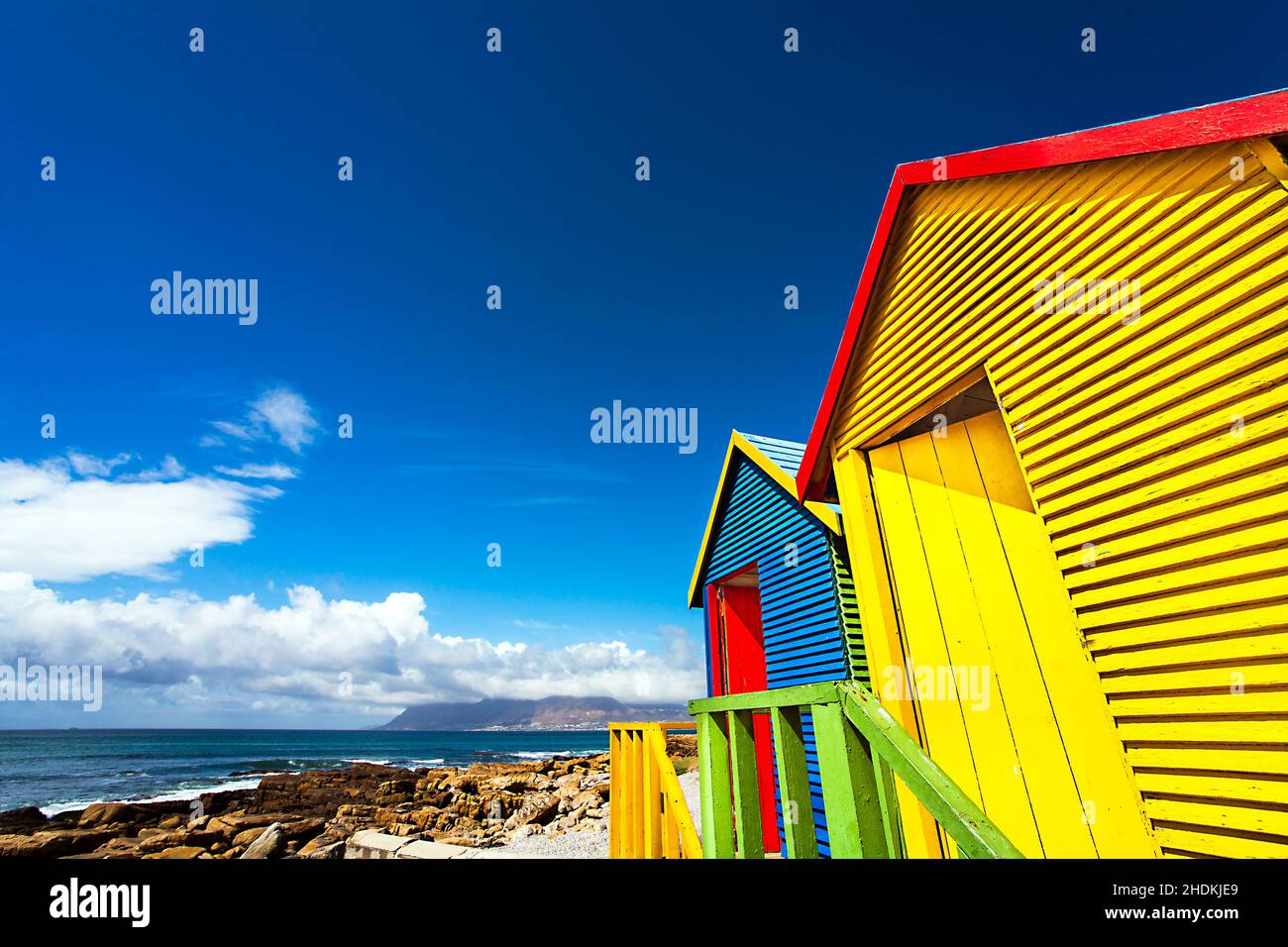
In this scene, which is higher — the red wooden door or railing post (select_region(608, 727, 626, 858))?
the red wooden door

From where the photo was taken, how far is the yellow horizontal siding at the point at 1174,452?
2787 mm

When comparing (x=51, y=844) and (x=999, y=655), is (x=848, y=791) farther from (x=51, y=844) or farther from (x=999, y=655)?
(x=51, y=844)

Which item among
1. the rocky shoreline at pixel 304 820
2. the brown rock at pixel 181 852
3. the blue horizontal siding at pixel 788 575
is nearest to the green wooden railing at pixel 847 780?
the blue horizontal siding at pixel 788 575

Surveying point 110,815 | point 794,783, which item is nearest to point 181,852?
point 110,815

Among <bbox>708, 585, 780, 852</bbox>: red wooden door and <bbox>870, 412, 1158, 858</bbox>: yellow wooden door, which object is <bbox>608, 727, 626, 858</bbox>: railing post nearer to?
<bbox>870, 412, 1158, 858</bbox>: yellow wooden door

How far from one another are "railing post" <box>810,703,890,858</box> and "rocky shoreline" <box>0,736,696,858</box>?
1353 centimetres

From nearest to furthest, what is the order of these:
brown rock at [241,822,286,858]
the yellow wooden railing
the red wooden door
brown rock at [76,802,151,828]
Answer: the yellow wooden railing < the red wooden door < brown rock at [241,822,286,858] < brown rock at [76,802,151,828]

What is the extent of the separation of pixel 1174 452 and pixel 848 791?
2.84m

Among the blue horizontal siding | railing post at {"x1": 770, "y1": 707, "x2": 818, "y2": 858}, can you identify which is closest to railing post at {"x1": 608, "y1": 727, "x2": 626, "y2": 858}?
the blue horizontal siding

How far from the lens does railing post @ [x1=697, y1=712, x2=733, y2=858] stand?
3109 mm

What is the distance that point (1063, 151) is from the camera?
395 centimetres

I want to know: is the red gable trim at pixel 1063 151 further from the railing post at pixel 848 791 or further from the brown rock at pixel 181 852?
the brown rock at pixel 181 852
